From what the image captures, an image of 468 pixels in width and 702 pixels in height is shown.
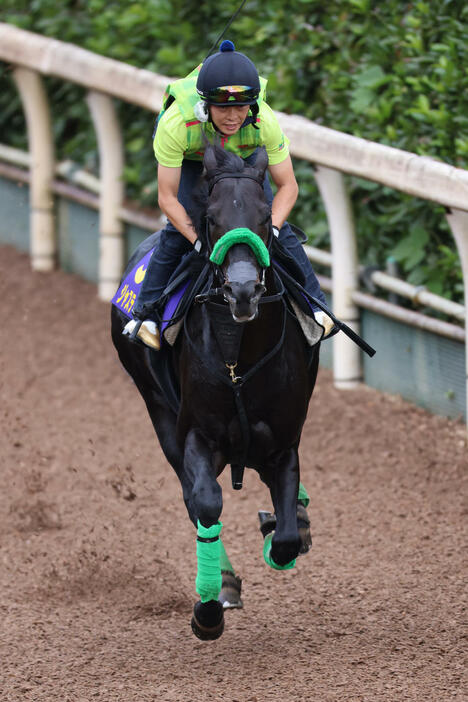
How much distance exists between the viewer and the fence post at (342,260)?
9.20 meters

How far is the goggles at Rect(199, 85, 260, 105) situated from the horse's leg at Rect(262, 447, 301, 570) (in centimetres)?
161

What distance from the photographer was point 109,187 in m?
11.7

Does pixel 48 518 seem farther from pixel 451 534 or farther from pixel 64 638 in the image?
pixel 451 534

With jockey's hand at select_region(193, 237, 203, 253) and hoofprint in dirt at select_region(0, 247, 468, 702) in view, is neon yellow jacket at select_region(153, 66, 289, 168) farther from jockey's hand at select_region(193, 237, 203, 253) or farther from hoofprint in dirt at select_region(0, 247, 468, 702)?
hoofprint in dirt at select_region(0, 247, 468, 702)

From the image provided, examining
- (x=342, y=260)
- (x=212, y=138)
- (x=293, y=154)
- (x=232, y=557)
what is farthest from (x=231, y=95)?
(x=342, y=260)

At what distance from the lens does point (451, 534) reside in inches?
286

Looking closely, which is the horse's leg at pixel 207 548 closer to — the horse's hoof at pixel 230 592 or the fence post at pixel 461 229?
the horse's hoof at pixel 230 592

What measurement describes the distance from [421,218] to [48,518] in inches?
130

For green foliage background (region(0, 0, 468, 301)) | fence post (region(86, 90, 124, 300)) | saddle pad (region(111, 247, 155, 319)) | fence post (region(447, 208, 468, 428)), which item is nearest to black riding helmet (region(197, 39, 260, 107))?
saddle pad (region(111, 247, 155, 319))

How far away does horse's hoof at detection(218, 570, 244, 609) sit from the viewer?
5.97m

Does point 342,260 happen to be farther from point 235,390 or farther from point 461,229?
point 235,390

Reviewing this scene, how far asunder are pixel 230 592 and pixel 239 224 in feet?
6.09

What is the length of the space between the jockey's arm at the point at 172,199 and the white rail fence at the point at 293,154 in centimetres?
219

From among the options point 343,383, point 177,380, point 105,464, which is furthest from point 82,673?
point 343,383
